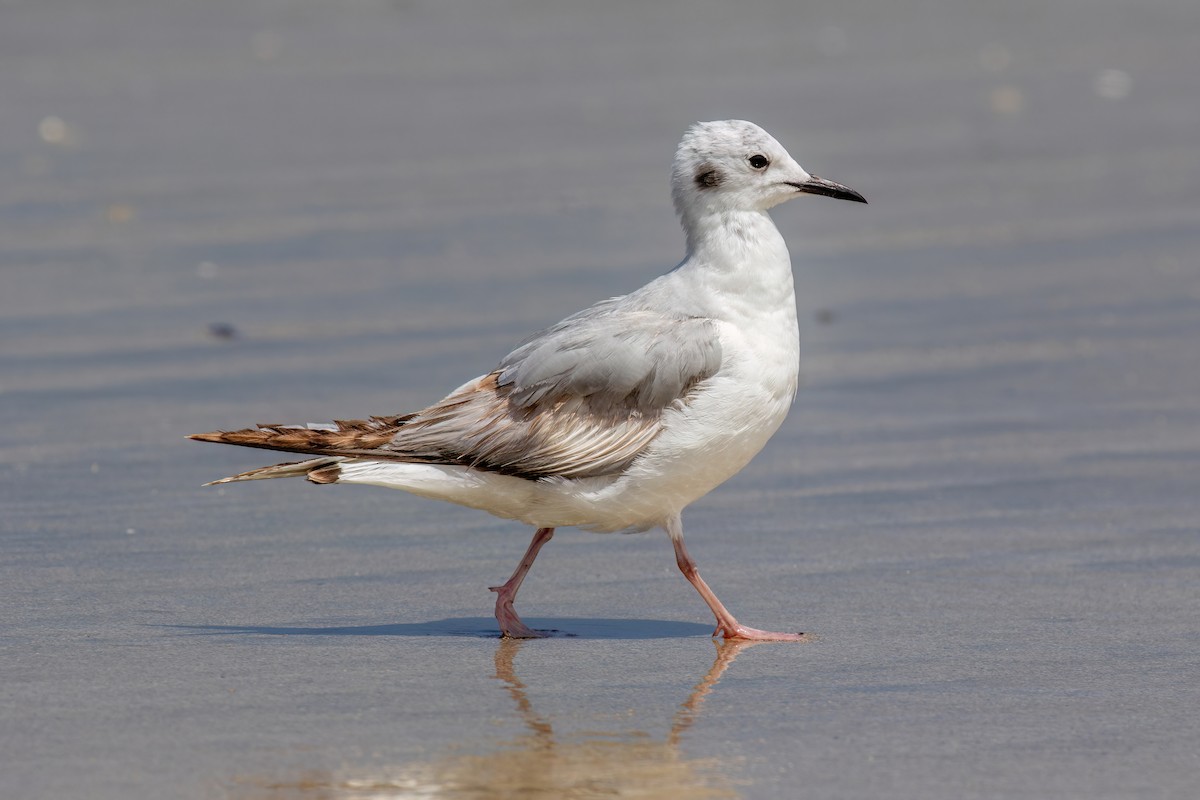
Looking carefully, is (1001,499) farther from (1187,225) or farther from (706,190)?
(1187,225)

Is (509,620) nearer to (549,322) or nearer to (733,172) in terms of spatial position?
(733,172)

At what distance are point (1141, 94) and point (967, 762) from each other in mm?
9447

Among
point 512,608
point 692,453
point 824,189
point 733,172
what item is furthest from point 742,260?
point 512,608

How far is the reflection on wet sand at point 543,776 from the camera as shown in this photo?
3.79 meters

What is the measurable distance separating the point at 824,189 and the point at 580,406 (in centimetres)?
103

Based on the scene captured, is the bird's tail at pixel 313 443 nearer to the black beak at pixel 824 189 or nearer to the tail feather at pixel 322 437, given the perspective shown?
the tail feather at pixel 322 437

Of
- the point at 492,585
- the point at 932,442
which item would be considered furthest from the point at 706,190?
the point at 932,442

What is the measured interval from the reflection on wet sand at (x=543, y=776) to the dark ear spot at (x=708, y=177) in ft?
6.05

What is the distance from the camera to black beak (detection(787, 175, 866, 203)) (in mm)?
5438

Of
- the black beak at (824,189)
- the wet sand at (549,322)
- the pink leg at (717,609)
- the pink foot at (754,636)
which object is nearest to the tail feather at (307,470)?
the wet sand at (549,322)

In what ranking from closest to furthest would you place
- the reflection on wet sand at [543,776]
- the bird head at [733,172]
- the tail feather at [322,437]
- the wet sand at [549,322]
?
the reflection on wet sand at [543,776]
the wet sand at [549,322]
the tail feather at [322,437]
the bird head at [733,172]

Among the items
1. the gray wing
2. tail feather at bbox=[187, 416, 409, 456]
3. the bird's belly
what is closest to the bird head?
the gray wing

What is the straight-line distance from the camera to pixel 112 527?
19.5 ft

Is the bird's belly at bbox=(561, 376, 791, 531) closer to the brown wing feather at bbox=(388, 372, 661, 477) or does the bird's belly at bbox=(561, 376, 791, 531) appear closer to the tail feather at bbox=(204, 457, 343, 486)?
the brown wing feather at bbox=(388, 372, 661, 477)
